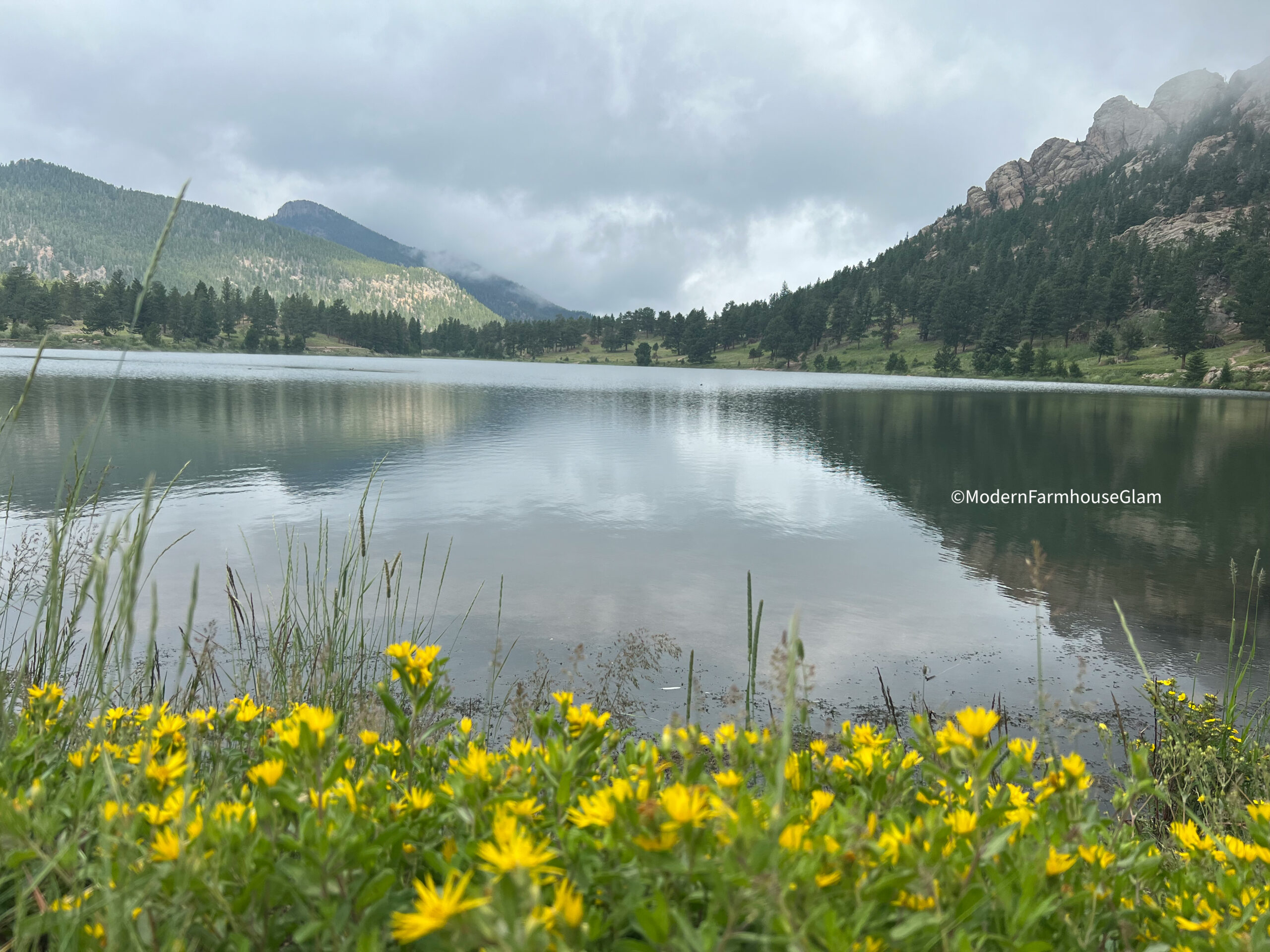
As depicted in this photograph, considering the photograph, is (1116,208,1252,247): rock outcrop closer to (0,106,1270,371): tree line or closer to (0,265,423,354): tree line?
(0,106,1270,371): tree line

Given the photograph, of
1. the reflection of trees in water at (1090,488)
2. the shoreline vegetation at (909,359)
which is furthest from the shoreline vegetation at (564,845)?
the shoreline vegetation at (909,359)

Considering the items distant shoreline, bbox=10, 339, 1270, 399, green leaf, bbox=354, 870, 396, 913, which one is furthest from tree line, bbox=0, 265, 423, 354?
green leaf, bbox=354, 870, 396, 913

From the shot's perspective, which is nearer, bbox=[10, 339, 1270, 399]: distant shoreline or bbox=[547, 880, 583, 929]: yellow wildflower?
bbox=[547, 880, 583, 929]: yellow wildflower

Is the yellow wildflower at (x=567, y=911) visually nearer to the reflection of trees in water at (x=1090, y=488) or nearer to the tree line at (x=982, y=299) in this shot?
the reflection of trees in water at (x=1090, y=488)

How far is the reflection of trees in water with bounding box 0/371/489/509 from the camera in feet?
54.9

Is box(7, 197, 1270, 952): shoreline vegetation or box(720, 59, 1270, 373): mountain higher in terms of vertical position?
box(720, 59, 1270, 373): mountain

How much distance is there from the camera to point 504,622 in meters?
8.63

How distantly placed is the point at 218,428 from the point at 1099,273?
143m

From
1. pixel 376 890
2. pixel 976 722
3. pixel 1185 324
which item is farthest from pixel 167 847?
pixel 1185 324

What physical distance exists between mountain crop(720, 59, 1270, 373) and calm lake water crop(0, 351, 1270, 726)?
287 ft

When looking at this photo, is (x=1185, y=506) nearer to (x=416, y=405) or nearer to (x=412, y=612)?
(x=412, y=612)

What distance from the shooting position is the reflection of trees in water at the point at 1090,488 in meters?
10.3

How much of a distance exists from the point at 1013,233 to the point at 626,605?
196851mm

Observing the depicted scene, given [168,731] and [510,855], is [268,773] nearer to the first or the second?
[510,855]
